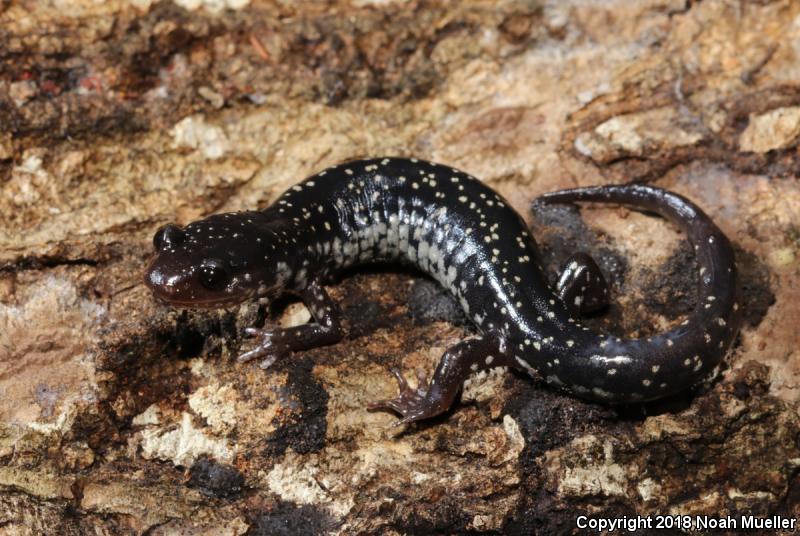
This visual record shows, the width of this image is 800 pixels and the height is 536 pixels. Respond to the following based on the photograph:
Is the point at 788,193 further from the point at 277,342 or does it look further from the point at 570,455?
the point at 277,342

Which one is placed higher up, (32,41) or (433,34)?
(32,41)

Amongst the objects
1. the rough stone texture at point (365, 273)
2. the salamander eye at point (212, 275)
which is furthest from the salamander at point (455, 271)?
the rough stone texture at point (365, 273)

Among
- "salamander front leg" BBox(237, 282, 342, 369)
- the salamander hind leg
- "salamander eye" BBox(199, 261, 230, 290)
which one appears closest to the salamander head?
"salamander eye" BBox(199, 261, 230, 290)

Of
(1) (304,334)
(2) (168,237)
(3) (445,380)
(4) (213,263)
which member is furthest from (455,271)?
(2) (168,237)

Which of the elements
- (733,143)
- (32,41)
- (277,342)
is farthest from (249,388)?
(733,143)

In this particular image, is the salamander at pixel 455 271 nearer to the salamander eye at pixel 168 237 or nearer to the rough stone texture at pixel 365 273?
the salamander eye at pixel 168 237

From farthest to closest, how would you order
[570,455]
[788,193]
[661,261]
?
[788,193], [661,261], [570,455]

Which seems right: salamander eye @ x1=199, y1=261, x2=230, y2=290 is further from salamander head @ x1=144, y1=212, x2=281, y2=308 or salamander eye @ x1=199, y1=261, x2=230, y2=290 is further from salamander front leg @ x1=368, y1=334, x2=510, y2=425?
salamander front leg @ x1=368, y1=334, x2=510, y2=425

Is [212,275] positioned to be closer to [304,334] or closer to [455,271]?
[304,334]
